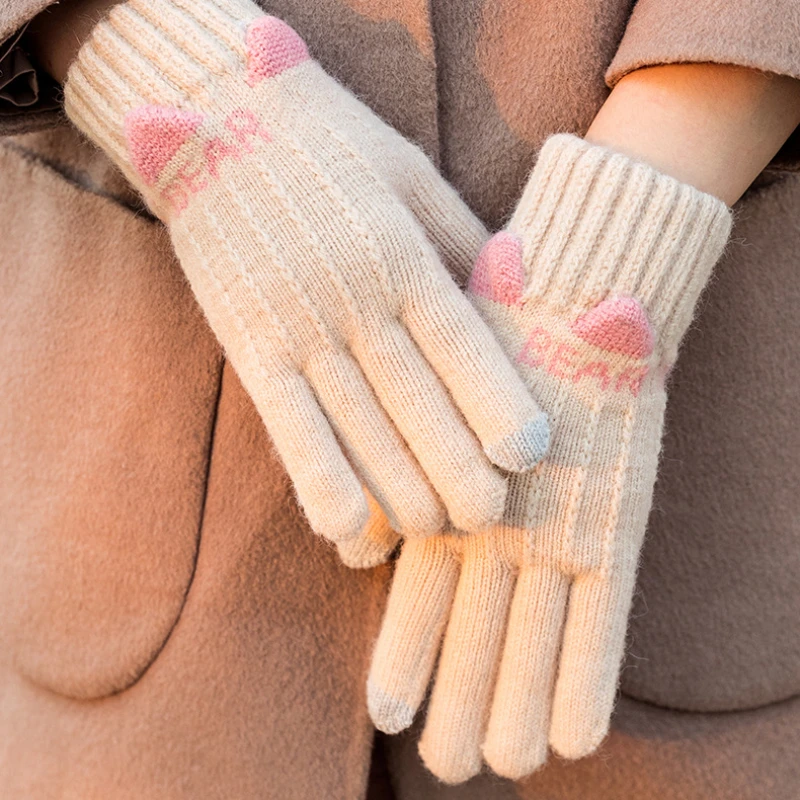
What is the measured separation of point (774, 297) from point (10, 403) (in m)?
0.79

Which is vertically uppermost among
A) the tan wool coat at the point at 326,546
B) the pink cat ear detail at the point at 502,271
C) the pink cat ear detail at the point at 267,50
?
the pink cat ear detail at the point at 267,50

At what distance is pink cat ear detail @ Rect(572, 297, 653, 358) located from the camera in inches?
24.8

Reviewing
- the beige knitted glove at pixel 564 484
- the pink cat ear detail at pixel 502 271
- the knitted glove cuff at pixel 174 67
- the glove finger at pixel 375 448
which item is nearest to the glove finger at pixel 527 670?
the beige knitted glove at pixel 564 484

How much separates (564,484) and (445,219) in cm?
24

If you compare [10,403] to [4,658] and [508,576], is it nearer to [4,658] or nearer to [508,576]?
[4,658]

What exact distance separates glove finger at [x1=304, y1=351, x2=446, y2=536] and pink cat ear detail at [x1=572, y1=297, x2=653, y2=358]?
0.56 feet

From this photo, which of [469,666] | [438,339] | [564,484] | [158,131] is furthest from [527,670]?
[158,131]

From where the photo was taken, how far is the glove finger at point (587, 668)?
659 millimetres

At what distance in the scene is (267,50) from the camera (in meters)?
0.66

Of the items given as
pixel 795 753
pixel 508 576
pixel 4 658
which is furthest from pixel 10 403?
pixel 795 753

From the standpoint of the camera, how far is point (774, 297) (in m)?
0.77

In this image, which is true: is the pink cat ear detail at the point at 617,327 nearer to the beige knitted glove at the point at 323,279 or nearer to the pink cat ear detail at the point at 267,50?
the beige knitted glove at the point at 323,279

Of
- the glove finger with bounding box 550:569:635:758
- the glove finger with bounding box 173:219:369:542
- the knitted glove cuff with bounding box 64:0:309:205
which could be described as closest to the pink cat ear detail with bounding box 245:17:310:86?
the knitted glove cuff with bounding box 64:0:309:205

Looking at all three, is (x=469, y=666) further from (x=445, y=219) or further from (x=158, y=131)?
(x=158, y=131)
